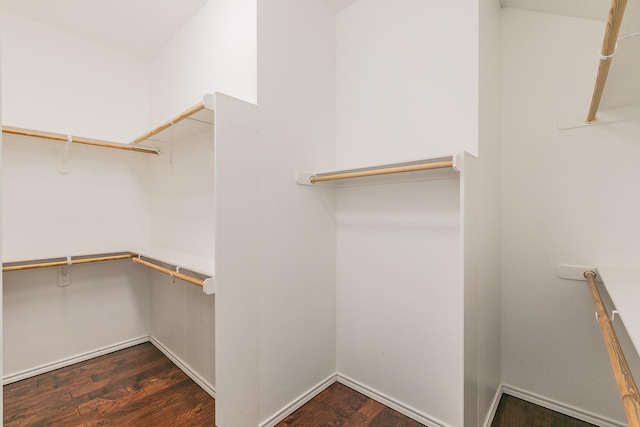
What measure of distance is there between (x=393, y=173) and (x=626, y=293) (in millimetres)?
1037

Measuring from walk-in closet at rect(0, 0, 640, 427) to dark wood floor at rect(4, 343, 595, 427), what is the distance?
4cm

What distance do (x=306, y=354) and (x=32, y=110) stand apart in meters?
2.61

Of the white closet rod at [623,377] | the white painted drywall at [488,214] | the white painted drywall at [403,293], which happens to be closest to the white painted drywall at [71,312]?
the white painted drywall at [403,293]

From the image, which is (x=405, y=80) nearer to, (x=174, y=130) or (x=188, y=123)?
(x=188, y=123)

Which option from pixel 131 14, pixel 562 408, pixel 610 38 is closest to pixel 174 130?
pixel 131 14

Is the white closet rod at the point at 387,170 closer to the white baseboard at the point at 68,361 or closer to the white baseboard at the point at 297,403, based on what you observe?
the white baseboard at the point at 297,403

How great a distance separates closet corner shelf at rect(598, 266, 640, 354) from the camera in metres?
0.81

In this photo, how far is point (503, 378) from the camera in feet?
6.36

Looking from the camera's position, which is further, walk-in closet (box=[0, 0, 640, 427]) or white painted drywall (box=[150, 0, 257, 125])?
white painted drywall (box=[150, 0, 257, 125])

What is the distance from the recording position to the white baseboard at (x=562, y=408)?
1.62 meters

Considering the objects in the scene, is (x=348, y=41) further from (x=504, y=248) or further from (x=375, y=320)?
(x=375, y=320)

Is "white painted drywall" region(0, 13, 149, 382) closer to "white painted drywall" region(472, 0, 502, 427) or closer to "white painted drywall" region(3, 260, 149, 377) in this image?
"white painted drywall" region(3, 260, 149, 377)

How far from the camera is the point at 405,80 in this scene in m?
1.80

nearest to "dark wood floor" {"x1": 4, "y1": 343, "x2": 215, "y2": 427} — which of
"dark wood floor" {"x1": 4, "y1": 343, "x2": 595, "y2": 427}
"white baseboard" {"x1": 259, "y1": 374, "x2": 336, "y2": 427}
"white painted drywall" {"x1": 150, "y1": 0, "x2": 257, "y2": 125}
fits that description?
"dark wood floor" {"x1": 4, "y1": 343, "x2": 595, "y2": 427}
